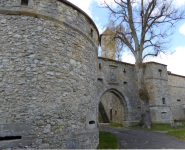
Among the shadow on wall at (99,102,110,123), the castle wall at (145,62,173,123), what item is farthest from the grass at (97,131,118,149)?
the shadow on wall at (99,102,110,123)

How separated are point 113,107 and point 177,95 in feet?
24.3

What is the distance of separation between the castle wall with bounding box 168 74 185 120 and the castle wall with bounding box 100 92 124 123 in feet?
20.0

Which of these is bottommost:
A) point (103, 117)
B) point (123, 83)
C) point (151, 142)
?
point (103, 117)

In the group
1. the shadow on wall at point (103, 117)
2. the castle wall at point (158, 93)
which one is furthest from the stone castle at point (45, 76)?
the shadow on wall at point (103, 117)

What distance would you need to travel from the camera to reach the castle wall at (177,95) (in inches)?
595

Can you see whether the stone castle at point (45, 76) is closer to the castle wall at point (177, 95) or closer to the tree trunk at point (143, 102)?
the tree trunk at point (143, 102)

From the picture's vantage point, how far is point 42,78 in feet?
12.5

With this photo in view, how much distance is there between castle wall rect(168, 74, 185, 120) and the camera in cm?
1511

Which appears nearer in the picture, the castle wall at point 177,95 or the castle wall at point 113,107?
the castle wall at point 113,107

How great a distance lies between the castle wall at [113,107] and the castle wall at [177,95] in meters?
6.10

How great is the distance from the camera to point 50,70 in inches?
156

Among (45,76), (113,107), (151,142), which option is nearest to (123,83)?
(113,107)

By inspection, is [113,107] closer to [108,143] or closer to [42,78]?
[108,143]

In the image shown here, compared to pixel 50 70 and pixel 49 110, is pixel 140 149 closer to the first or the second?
pixel 49 110
